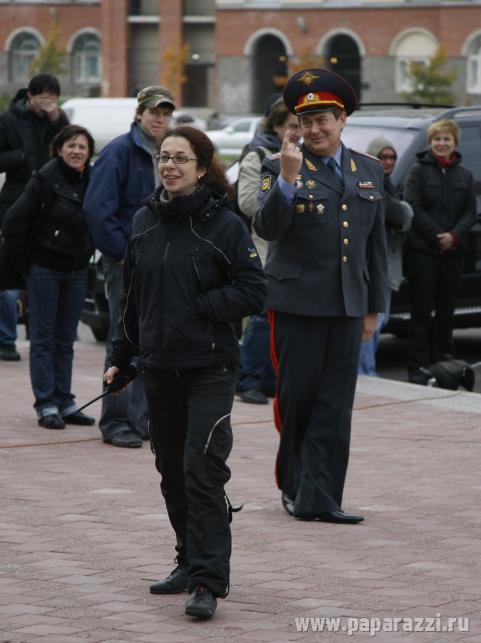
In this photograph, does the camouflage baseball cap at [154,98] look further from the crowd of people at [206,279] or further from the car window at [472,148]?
the car window at [472,148]

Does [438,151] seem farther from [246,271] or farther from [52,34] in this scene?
[52,34]

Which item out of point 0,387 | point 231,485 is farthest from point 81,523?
point 0,387

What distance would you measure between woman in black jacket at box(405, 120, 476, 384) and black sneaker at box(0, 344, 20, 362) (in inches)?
120

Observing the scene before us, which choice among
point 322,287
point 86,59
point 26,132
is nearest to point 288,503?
point 322,287

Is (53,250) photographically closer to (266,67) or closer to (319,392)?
(319,392)

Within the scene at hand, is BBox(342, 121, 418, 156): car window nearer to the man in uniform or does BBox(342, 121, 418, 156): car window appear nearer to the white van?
the man in uniform

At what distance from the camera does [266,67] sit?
77062 mm

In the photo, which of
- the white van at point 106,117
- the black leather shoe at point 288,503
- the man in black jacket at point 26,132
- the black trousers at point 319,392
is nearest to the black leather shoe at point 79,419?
the man in black jacket at point 26,132

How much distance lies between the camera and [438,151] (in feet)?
40.7

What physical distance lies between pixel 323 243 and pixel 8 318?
581 centimetres

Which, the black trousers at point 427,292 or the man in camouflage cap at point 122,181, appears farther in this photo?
the black trousers at point 427,292

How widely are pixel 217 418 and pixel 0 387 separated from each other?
19.1 feet

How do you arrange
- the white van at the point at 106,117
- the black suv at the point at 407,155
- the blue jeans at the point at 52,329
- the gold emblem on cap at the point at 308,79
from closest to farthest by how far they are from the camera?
the gold emblem on cap at the point at 308,79 → the blue jeans at the point at 52,329 → the black suv at the point at 407,155 → the white van at the point at 106,117

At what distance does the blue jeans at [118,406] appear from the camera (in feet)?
30.5
